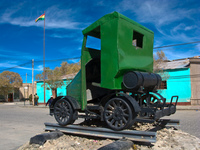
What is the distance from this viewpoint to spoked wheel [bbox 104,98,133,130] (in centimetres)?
422

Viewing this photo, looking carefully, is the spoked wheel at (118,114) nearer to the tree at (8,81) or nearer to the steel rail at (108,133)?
the steel rail at (108,133)

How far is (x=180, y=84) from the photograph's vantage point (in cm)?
2359

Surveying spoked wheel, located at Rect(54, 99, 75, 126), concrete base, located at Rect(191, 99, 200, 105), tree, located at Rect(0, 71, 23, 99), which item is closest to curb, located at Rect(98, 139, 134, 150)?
spoked wheel, located at Rect(54, 99, 75, 126)

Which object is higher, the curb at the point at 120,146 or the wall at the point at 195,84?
the wall at the point at 195,84

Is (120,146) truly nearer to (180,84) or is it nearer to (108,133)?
(108,133)

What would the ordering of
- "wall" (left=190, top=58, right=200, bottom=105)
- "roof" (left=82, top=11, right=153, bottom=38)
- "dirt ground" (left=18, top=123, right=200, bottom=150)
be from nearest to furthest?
"dirt ground" (left=18, top=123, right=200, bottom=150)
"roof" (left=82, top=11, right=153, bottom=38)
"wall" (left=190, top=58, right=200, bottom=105)

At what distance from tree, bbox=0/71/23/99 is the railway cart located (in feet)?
147

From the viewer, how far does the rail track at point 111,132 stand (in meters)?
3.93

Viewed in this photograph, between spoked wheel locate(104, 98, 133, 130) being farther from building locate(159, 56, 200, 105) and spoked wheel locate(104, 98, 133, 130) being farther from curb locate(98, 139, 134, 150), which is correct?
building locate(159, 56, 200, 105)

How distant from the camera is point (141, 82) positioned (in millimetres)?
4473

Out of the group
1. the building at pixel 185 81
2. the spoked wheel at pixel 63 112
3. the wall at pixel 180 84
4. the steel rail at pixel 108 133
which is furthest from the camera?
the wall at pixel 180 84

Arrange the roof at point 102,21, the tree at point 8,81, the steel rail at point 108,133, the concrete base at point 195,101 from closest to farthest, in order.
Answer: the steel rail at point 108,133 → the roof at point 102,21 → the concrete base at point 195,101 → the tree at point 8,81

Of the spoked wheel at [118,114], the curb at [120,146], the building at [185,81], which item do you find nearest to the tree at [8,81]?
the building at [185,81]

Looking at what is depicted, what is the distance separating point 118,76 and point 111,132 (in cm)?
128
